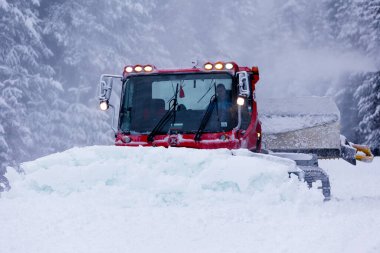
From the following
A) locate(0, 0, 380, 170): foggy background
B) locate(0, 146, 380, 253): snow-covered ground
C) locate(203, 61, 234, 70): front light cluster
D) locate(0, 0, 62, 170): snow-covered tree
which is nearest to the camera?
locate(0, 146, 380, 253): snow-covered ground

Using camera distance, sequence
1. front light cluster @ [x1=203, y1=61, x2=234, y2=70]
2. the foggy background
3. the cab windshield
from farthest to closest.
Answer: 1. the foggy background
2. front light cluster @ [x1=203, y1=61, x2=234, y2=70]
3. the cab windshield

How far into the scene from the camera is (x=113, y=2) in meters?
23.8

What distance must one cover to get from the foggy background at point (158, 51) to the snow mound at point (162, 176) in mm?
11075

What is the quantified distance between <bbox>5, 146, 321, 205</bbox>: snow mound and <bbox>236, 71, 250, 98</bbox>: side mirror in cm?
137

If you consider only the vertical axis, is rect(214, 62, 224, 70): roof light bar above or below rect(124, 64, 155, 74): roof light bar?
above

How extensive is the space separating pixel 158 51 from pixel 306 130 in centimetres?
1761

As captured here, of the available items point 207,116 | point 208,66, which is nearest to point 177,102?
point 207,116

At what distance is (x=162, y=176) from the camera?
6.24m

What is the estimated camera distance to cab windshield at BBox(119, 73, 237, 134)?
8234 millimetres

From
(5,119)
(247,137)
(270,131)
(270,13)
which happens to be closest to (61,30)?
(5,119)

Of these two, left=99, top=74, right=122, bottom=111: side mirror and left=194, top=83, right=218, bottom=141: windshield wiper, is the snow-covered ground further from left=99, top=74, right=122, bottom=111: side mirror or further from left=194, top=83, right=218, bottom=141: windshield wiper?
left=99, top=74, right=122, bottom=111: side mirror

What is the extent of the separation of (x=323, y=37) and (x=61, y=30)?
17.5 m

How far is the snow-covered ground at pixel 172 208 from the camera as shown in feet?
15.4

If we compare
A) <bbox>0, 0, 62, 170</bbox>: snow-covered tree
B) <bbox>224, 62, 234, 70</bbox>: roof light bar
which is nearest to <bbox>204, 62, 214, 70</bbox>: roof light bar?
<bbox>224, 62, 234, 70</bbox>: roof light bar
